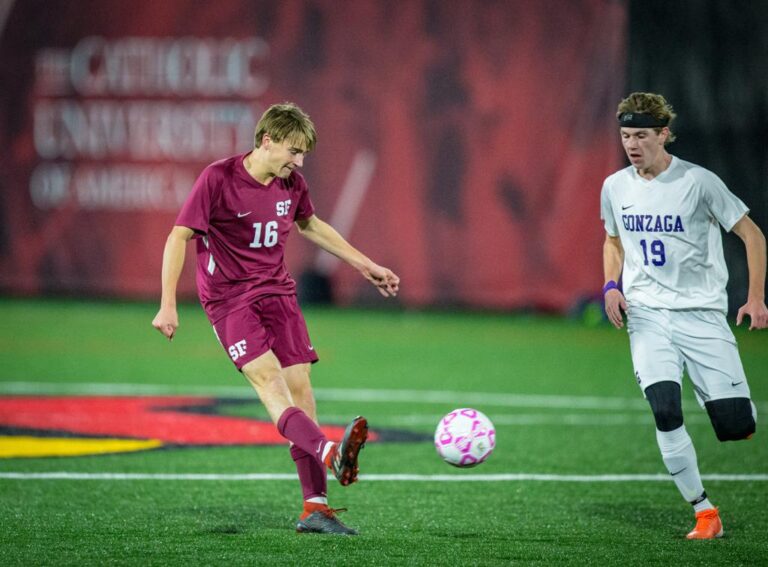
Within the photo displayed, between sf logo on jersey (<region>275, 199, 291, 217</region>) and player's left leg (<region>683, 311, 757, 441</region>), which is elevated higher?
sf logo on jersey (<region>275, 199, 291, 217</region>)

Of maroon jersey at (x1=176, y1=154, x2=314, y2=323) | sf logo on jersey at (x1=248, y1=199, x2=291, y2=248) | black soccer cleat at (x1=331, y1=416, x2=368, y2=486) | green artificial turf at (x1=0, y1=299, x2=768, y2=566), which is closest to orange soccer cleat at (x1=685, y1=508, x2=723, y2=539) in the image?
green artificial turf at (x1=0, y1=299, x2=768, y2=566)

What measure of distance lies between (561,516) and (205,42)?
19.3 meters

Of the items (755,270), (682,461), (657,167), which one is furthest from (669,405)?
(657,167)

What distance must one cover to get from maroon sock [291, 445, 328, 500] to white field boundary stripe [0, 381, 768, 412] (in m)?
5.54

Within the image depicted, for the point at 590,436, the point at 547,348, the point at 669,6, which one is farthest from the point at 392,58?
the point at 590,436

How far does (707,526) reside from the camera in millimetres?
6637

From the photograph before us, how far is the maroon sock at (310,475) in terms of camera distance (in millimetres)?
6797

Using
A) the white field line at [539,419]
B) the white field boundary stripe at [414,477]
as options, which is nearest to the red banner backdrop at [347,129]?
the white field line at [539,419]

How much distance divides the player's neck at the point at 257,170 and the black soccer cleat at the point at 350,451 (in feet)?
5.18

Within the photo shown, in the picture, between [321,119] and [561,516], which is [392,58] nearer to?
[321,119]

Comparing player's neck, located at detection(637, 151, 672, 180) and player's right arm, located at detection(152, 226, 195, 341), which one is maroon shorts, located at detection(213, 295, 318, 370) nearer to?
player's right arm, located at detection(152, 226, 195, 341)

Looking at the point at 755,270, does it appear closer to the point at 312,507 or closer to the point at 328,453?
the point at 328,453

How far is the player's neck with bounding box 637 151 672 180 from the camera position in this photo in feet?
22.9

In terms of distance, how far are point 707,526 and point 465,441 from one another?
1.31m
